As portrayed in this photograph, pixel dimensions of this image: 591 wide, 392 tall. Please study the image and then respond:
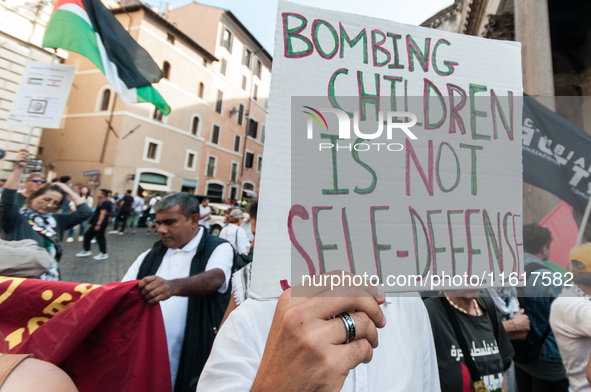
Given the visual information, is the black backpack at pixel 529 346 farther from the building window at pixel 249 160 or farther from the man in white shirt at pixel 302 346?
the building window at pixel 249 160

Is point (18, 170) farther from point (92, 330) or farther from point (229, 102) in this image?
point (229, 102)

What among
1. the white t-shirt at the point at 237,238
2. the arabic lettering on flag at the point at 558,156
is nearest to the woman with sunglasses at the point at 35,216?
the white t-shirt at the point at 237,238

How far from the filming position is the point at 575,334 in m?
1.68

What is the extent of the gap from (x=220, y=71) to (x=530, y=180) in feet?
82.9

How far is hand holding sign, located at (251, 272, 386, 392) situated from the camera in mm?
634

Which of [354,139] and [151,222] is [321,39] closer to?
[354,139]

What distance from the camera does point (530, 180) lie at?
2277 mm

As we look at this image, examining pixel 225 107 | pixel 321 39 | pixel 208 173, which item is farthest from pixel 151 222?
pixel 225 107

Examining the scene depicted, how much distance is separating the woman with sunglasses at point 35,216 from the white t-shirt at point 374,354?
205 cm

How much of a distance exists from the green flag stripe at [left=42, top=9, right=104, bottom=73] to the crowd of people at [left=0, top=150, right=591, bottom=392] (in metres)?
1.19

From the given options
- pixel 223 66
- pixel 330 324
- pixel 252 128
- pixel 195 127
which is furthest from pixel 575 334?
pixel 252 128

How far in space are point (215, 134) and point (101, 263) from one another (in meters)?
18.5

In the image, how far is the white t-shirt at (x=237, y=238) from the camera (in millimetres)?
4113

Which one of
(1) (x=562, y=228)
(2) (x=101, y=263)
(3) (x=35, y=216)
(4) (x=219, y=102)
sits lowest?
(2) (x=101, y=263)
